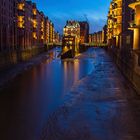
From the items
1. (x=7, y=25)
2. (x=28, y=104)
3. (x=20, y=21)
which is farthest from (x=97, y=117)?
(x=20, y=21)

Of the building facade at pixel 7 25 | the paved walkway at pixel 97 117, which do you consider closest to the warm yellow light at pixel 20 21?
the building facade at pixel 7 25

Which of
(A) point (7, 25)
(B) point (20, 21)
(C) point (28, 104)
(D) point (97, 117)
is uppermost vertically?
(B) point (20, 21)

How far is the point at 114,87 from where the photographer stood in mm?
43062

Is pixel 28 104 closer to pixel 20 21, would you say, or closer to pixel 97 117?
pixel 97 117

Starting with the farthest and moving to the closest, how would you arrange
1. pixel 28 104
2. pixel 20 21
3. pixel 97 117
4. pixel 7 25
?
pixel 20 21, pixel 7 25, pixel 28 104, pixel 97 117

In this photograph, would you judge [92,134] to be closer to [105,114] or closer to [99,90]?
[105,114]

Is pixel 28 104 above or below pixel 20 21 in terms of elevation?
below

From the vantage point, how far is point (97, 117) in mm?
27219

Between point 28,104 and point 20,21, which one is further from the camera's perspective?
point 20,21

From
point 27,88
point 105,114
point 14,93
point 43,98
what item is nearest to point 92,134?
point 105,114

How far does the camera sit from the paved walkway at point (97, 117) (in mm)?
22516

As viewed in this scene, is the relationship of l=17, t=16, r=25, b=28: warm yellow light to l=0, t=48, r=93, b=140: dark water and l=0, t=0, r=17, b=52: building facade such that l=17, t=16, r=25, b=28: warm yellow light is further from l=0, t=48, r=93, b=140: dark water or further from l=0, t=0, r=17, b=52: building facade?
l=0, t=48, r=93, b=140: dark water

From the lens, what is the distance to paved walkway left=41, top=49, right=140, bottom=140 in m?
22.5

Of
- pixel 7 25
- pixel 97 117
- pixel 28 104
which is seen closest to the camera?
pixel 97 117
